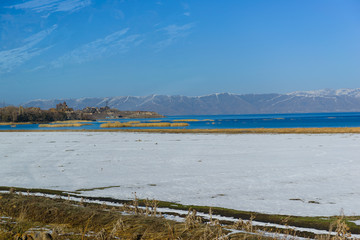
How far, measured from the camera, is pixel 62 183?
10.1m

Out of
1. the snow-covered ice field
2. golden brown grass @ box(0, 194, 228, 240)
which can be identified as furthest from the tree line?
golden brown grass @ box(0, 194, 228, 240)

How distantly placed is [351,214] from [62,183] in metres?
7.52

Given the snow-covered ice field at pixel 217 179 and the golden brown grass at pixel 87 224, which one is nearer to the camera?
the golden brown grass at pixel 87 224

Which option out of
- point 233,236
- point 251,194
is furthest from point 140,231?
point 251,194

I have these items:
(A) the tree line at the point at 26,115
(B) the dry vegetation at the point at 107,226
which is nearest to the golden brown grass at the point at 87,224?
(B) the dry vegetation at the point at 107,226

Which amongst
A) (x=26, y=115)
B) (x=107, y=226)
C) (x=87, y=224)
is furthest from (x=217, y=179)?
(x=26, y=115)

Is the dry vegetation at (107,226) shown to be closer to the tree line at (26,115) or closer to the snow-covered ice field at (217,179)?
the snow-covered ice field at (217,179)

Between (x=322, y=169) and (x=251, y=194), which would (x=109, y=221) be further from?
(x=322, y=169)

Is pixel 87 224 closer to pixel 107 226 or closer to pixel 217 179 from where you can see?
pixel 107 226

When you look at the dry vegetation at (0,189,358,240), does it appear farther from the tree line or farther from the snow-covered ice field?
the tree line

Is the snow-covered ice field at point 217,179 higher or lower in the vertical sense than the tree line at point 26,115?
lower

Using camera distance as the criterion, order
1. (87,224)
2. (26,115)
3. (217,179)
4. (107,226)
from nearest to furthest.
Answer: (87,224), (107,226), (217,179), (26,115)

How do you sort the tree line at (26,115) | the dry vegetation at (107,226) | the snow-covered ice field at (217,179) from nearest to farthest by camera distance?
1. the dry vegetation at (107,226)
2. the snow-covered ice field at (217,179)
3. the tree line at (26,115)

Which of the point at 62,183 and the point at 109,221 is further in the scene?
the point at 62,183
